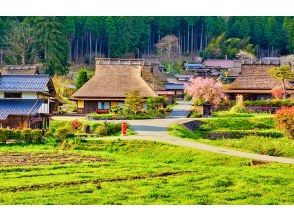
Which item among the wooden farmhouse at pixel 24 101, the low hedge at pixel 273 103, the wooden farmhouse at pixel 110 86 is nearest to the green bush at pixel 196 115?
the wooden farmhouse at pixel 110 86

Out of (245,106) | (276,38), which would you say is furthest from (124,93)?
(276,38)

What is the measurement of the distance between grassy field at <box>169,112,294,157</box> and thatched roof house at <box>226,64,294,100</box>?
19.2 ft

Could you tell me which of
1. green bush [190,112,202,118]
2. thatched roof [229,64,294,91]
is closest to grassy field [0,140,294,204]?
green bush [190,112,202,118]

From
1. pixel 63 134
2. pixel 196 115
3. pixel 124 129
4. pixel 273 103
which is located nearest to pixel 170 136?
pixel 124 129

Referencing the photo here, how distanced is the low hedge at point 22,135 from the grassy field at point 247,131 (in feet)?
15.6

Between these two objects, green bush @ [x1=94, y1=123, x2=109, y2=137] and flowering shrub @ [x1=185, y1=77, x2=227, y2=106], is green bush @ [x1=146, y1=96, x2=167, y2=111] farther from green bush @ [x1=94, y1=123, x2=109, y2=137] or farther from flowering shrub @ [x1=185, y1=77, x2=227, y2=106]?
flowering shrub @ [x1=185, y1=77, x2=227, y2=106]

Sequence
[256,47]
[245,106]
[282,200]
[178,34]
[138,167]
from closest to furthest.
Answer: [282,200], [138,167], [245,106], [178,34], [256,47]

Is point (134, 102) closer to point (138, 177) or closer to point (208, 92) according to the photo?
point (208, 92)

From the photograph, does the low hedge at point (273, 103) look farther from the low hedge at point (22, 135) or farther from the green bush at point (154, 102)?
the low hedge at point (22, 135)

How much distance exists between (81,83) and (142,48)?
15369 mm

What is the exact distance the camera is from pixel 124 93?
2953cm

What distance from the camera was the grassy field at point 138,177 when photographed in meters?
15.3

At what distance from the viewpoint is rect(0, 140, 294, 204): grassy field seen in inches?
601

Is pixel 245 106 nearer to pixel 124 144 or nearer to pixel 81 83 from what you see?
pixel 81 83
